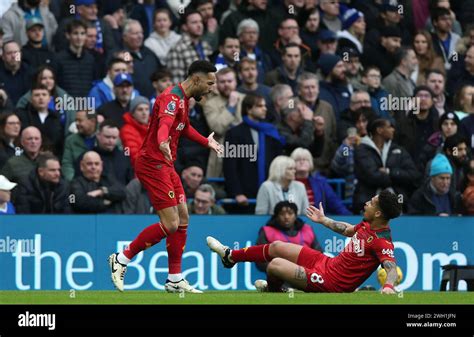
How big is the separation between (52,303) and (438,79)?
9725mm

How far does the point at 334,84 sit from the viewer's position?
20672mm

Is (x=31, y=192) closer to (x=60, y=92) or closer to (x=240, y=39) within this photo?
(x=60, y=92)

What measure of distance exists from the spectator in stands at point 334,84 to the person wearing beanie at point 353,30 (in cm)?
63

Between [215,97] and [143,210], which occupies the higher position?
[215,97]

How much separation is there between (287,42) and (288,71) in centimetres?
68

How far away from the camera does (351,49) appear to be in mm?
21203

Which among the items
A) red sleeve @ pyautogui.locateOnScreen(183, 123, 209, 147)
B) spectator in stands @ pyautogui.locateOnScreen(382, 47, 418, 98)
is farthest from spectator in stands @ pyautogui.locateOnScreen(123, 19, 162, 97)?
red sleeve @ pyautogui.locateOnScreen(183, 123, 209, 147)

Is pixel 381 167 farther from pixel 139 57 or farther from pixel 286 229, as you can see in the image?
pixel 139 57

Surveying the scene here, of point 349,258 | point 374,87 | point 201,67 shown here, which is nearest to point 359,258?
point 349,258

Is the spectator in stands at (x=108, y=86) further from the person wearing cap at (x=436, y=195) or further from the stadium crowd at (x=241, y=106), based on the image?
Answer: the person wearing cap at (x=436, y=195)

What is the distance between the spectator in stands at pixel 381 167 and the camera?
19.1m

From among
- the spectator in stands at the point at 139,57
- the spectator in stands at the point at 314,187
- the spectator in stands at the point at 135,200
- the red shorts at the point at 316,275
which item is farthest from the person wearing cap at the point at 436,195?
the red shorts at the point at 316,275
